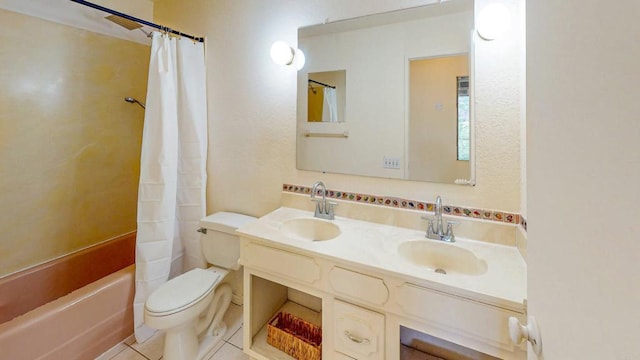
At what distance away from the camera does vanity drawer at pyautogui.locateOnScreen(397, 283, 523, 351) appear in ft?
2.76

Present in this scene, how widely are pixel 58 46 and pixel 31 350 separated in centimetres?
191

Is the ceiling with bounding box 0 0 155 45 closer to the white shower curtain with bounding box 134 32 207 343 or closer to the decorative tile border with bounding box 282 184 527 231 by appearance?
the white shower curtain with bounding box 134 32 207 343

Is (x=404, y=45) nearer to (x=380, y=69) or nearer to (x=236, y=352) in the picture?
(x=380, y=69)

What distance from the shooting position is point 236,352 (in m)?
1.63

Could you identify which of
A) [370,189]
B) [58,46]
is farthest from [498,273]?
[58,46]

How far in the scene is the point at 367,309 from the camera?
3.52ft

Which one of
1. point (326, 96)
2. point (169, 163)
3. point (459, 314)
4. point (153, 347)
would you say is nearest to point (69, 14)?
point (169, 163)

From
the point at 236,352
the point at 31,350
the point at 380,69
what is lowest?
the point at 236,352

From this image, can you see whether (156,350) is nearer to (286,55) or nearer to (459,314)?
(459,314)

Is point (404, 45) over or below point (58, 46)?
below

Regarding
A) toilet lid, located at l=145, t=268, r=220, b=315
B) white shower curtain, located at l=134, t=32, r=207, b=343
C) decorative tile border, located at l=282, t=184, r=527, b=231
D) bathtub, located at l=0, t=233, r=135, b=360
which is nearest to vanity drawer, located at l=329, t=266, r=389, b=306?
decorative tile border, located at l=282, t=184, r=527, b=231

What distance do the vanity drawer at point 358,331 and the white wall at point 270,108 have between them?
66 cm
